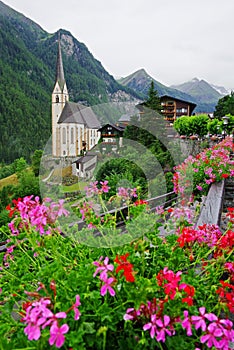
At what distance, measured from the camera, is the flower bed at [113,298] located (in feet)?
1.74

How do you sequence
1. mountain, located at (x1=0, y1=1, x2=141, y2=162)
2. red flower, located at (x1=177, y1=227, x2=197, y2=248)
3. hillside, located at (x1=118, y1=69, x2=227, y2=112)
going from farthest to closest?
mountain, located at (x1=0, y1=1, x2=141, y2=162)
hillside, located at (x1=118, y1=69, x2=227, y2=112)
red flower, located at (x1=177, y1=227, x2=197, y2=248)

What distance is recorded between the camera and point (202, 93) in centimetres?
3216

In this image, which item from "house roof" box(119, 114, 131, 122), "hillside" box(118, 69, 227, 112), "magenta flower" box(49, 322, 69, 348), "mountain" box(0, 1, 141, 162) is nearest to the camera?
"magenta flower" box(49, 322, 69, 348)

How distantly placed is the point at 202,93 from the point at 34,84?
36242 mm

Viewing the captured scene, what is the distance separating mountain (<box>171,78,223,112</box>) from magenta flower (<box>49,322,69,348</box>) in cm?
2970

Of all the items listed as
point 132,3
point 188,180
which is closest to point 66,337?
point 188,180

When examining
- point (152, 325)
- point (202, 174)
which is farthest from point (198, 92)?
Result: point (152, 325)

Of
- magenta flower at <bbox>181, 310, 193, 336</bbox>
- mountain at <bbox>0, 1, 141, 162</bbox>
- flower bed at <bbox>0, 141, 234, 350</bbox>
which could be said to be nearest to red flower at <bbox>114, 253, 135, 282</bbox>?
flower bed at <bbox>0, 141, 234, 350</bbox>

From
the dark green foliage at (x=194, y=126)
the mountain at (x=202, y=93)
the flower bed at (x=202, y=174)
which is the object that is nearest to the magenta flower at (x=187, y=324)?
the flower bed at (x=202, y=174)

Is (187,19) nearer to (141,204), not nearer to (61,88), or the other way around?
(141,204)

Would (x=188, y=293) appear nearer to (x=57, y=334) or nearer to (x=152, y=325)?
(x=152, y=325)

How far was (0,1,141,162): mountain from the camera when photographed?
151 feet

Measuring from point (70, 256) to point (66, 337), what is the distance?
1.34 feet

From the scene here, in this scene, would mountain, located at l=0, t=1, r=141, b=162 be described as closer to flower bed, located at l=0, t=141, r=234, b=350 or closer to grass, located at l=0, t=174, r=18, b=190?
grass, located at l=0, t=174, r=18, b=190
